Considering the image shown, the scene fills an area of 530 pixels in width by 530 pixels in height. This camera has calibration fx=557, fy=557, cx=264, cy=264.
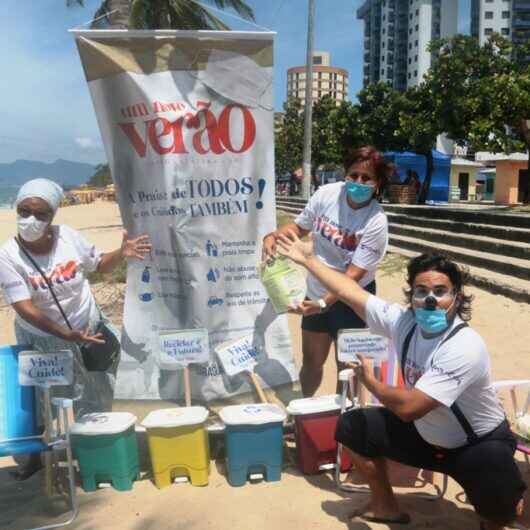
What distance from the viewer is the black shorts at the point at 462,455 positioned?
7.20ft

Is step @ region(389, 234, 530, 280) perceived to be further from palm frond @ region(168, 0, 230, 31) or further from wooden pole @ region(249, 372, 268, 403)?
palm frond @ region(168, 0, 230, 31)

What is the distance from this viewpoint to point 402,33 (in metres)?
90.2

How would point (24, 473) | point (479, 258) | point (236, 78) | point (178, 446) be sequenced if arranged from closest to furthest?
point (178, 446)
point (24, 473)
point (236, 78)
point (479, 258)

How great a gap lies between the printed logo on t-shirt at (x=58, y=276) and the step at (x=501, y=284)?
225 inches

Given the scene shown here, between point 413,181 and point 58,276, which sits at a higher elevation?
point 413,181

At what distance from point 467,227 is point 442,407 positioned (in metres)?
9.41

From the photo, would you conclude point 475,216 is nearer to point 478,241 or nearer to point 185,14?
point 478,241

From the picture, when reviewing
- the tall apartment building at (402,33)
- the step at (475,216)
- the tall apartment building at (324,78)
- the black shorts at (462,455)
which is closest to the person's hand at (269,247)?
the black shorts at (462,455)

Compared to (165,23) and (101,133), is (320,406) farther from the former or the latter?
(165,23)

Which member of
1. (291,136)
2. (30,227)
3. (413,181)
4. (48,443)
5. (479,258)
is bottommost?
(48,443)

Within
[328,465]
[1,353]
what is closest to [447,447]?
[328,465]

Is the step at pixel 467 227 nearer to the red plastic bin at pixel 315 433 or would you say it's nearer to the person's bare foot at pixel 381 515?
the red plastic bin at pixel 315 433

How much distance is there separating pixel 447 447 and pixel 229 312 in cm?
160

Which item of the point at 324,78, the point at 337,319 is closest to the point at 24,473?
the point at 337,319
